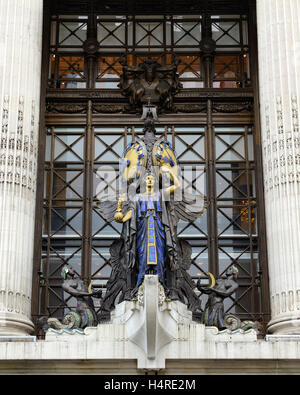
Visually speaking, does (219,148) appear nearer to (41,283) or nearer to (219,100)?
(219,100)

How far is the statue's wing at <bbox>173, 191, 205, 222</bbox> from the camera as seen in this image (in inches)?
905

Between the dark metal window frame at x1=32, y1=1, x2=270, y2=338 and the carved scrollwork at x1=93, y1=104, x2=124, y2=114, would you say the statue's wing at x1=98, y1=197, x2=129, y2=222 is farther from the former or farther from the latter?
the carved scrollwork at x1=93, y1=104, x2=124, y2=114

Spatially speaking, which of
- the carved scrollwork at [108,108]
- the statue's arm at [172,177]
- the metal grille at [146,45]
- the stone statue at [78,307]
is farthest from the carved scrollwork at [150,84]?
the stone statue at [78,307]

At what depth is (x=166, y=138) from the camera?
1058 inches

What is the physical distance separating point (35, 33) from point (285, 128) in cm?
726

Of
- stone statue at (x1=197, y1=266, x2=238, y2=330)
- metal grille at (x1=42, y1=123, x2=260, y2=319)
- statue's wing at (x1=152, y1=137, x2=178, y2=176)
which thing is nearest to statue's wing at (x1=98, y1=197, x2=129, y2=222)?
statue's wing at (x1=152, y1=137, x2=178, y2=176)

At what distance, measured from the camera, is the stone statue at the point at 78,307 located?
21484 mm

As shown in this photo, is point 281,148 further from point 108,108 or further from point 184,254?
point 108,108

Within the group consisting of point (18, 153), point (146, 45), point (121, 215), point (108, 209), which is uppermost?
point (146, 45)

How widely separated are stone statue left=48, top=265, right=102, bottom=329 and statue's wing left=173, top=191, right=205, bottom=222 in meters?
2.92

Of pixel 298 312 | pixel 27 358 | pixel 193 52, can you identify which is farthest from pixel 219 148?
pixel 27 358

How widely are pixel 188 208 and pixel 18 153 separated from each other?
4.54m

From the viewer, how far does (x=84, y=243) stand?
25.6 m

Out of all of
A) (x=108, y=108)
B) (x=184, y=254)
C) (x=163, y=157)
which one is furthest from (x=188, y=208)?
(x=108, y=108)
